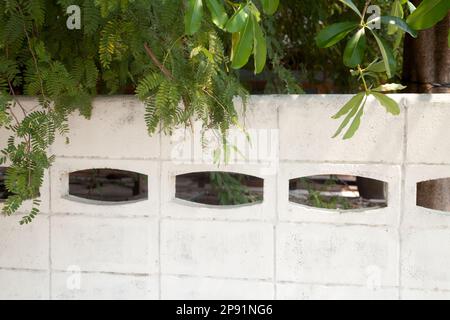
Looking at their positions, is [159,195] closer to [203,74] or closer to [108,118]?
[108,118]

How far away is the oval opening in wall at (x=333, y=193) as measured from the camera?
4.34 metres

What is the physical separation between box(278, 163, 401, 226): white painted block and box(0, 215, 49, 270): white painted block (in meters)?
1.13

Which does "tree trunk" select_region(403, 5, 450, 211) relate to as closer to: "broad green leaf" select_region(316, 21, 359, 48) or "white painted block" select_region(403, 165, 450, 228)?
"white painted block" select_region(403, 165, 450, 228)

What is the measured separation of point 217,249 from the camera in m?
3.03

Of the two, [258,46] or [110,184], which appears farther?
[110,184]

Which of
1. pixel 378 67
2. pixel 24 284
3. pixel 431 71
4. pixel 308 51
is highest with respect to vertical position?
pixel 308 51

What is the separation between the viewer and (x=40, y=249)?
3.14 m

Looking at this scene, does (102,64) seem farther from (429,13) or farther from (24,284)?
(429,13)

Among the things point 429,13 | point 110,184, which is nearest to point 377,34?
point 429,13

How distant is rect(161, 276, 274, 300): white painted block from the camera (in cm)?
303

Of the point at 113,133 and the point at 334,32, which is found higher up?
the point at 334,32

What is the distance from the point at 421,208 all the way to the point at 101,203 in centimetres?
146

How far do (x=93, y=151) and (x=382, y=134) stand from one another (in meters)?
1.32

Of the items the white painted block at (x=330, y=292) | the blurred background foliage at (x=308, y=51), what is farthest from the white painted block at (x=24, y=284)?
the blurred background foliage at (x=308, y=51)
